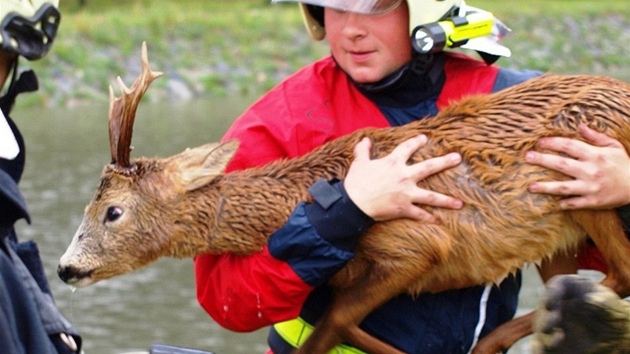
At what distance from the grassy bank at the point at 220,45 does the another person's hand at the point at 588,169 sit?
2339 cm

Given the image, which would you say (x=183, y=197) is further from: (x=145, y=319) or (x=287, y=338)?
(x=145, y=319)

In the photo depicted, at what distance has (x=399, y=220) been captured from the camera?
3961 millimetres

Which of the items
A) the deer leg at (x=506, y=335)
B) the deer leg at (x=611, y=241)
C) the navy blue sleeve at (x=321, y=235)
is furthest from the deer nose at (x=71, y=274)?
the deer leg at (x=611, y=241)

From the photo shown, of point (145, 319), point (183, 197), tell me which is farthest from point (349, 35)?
point (145, 319)

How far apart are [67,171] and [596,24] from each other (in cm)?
2604

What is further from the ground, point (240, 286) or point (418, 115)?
point (418, 115)

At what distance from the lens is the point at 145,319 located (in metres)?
11.7

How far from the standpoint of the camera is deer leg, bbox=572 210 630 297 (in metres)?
3.98

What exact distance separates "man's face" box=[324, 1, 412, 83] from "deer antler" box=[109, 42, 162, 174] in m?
0.68

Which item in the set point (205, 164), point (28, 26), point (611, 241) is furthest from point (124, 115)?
point (611, 241)

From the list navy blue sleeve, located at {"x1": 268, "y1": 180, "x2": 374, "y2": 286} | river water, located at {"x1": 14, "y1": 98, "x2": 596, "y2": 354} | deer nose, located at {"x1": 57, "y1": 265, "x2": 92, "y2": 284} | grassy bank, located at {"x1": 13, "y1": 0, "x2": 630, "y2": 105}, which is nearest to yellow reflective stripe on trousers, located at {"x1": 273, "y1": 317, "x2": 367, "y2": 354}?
navy blue sleeve, located at {"x1": 268, "y1": 180, "x2": 374, "y2": 286}

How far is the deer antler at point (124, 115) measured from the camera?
401 centimetres

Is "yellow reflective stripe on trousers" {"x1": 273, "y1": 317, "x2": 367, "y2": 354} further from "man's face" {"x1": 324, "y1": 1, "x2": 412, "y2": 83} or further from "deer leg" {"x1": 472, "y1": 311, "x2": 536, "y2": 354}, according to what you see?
"man's face" {"x1": 324, "y1": 1, "x2": 412, "y2": 83}

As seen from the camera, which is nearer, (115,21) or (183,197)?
(183,197)
